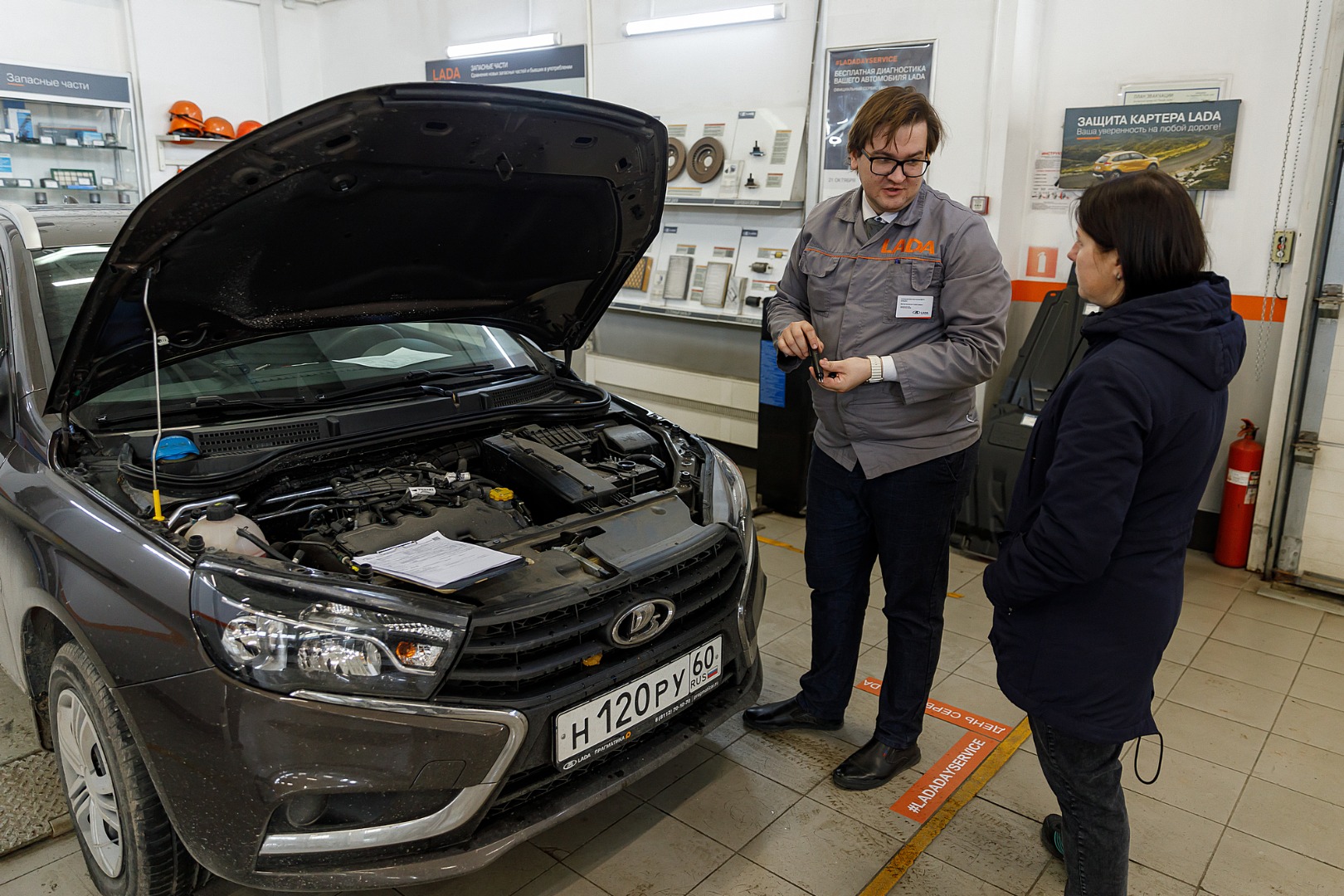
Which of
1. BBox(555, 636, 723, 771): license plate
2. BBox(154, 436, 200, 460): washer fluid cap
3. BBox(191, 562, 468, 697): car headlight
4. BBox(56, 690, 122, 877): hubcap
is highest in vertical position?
BBox(154, 436, 200, 460): washer fluid cap

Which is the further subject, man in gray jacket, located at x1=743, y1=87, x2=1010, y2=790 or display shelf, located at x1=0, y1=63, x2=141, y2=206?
display shelf, located at x1=0, y1=63, x2=141, y2=206

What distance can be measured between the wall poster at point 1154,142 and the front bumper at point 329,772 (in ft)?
11.6

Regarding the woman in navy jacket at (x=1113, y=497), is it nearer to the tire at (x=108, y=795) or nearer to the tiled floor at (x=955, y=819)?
the tiled floor at (x=955, y=819)

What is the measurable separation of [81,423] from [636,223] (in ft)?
4.65

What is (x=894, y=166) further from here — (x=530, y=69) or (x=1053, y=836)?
(x=530, y=69)

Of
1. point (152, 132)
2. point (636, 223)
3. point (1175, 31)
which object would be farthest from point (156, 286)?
point (152, 132)

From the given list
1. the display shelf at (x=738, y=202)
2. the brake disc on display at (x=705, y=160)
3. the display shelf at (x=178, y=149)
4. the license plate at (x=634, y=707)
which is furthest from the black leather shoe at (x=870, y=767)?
the display shelf at (x=178, y=149)

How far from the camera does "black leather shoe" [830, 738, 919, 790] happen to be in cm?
241

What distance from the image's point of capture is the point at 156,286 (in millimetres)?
1934

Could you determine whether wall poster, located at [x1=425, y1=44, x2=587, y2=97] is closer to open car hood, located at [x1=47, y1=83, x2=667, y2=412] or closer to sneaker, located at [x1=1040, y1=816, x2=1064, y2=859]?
open car hood, located at [x1=47, y1=83, x2=667, y2=412]

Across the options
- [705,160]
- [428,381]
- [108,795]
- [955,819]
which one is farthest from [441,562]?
[705,160]

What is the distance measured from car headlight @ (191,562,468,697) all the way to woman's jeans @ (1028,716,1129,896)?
3.64ft

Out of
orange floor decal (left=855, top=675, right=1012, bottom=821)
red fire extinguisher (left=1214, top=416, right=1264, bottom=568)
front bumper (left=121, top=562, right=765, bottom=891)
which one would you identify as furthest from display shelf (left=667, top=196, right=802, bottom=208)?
front bumper (left=121, top=562, right=765, bottom=891)

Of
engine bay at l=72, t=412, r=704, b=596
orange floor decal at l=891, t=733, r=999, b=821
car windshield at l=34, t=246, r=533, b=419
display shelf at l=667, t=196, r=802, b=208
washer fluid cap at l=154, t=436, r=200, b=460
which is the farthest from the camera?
display shelf at l=667, t=196, r=802, b=208
